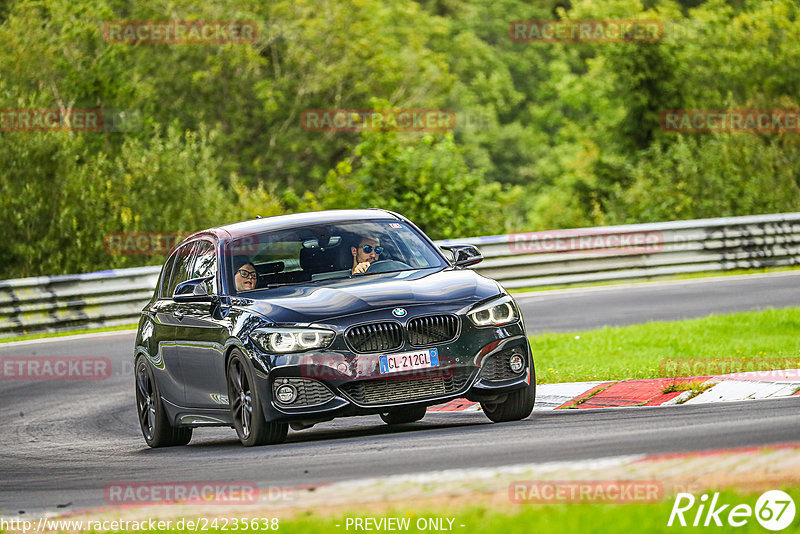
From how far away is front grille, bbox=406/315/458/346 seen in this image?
934 cm

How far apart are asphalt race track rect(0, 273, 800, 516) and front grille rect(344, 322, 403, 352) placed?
2.00 ft

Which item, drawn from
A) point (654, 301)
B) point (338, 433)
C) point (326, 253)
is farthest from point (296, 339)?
point (654, 301)

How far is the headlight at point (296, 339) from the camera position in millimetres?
9266

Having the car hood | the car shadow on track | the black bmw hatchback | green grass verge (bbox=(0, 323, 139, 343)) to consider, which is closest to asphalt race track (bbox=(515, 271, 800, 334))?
green grass verge (bbox=(0, 323, 139, 343))

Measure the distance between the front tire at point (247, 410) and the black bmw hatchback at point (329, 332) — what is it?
11mm

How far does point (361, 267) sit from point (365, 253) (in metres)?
0.16

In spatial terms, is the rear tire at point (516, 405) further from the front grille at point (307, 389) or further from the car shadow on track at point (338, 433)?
the front grille at point (307, 389)

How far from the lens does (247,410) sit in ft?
31.8

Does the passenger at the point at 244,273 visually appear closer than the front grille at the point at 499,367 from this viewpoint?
No

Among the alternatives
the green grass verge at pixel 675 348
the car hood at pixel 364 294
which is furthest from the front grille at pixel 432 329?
the green grass verge at pixel 675 348

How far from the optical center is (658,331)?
1616 centimetres

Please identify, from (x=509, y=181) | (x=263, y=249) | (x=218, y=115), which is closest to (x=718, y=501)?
(x=263, y=249)

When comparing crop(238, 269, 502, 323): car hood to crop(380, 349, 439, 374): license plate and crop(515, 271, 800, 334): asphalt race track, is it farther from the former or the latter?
crop(515, 271, 800, 334): asphalt race track

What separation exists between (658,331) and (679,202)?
1798 cm
